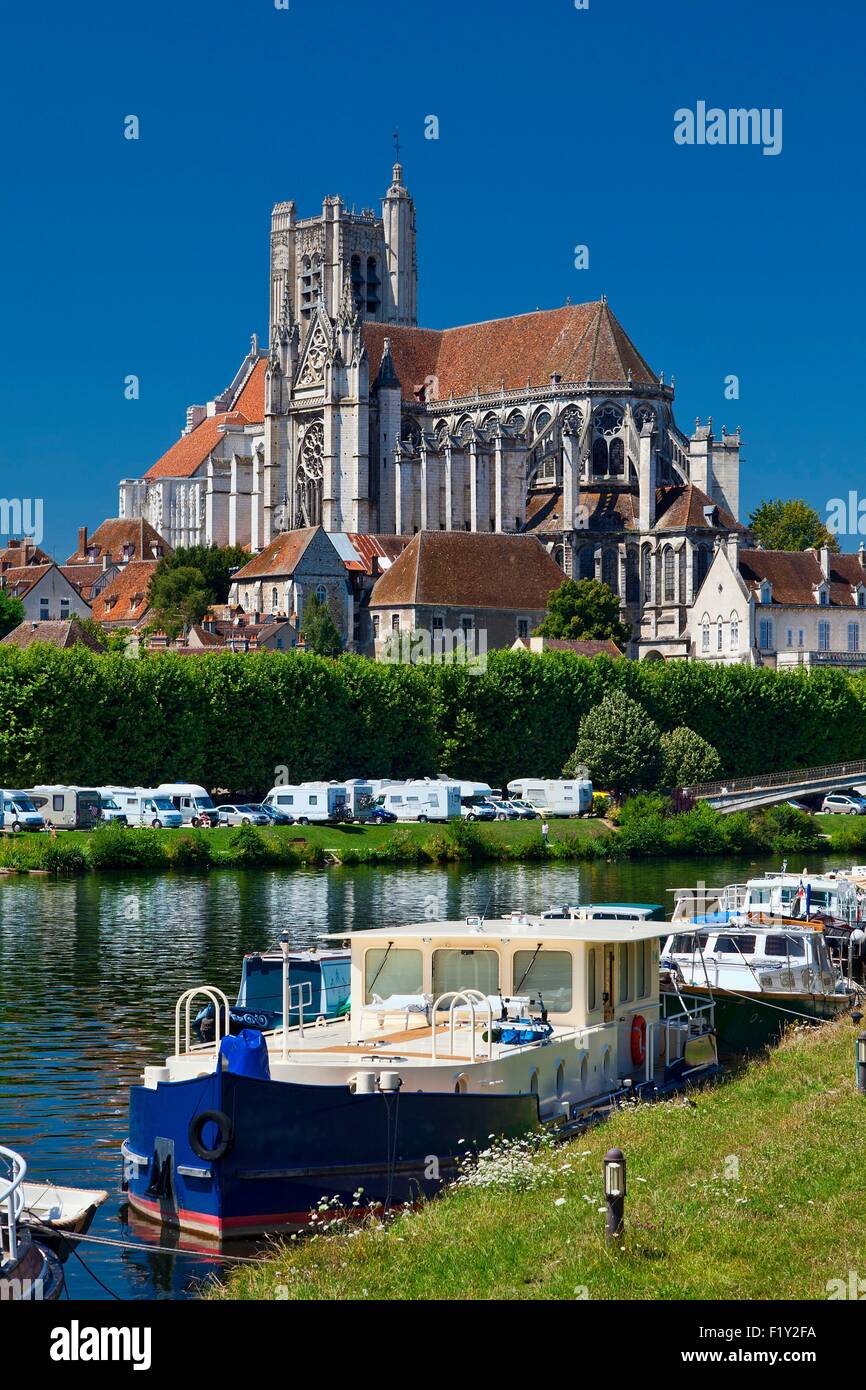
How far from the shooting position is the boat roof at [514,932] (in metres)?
24.2

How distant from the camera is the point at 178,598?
139250mm

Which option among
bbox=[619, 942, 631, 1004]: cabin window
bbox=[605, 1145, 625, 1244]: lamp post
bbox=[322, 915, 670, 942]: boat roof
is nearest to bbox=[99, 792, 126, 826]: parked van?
bbox=[322, 915, 670, 942]: boat roof

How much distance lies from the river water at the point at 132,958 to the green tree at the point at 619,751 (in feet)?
45.3

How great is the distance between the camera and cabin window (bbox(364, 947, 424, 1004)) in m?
24.4

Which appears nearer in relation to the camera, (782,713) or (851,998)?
(851,998)

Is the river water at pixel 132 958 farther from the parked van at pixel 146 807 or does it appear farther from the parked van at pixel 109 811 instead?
the parked van at pixel 109 811

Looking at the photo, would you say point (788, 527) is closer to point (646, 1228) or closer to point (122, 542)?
point (122, 542)

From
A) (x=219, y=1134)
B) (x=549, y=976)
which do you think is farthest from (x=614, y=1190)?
(x=549, y=976)

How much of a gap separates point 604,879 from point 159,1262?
153 ft

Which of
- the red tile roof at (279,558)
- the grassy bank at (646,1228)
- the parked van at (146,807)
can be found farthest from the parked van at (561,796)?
the grassy bank at (646,1228)

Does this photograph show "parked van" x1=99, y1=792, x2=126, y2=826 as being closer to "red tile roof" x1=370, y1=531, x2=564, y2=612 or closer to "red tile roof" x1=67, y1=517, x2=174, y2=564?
"red tile roof" x1=370, y1=531, x2=564, y2=612

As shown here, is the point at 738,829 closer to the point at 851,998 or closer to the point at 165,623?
the point at 851,998

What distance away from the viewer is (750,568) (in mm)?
125062

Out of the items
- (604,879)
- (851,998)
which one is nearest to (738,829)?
(604,879)
